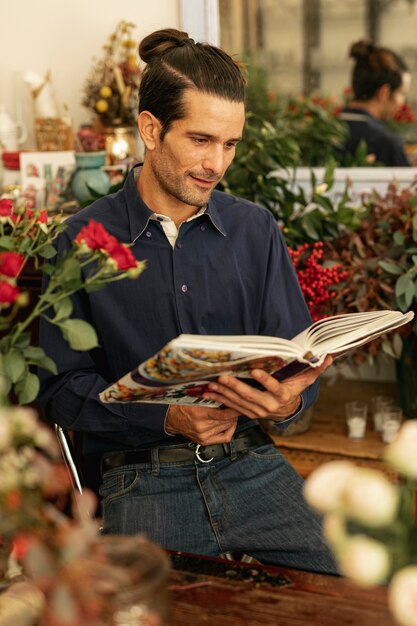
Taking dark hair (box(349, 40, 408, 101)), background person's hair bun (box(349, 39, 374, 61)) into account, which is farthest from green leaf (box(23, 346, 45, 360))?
background person's hair bun (box(349, 39, 374, 61))

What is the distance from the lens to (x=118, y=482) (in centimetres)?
184

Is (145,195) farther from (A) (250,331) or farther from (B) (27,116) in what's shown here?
(B) (27,116)

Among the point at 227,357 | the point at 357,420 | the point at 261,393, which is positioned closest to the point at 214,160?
the point at 261,393

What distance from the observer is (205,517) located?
1.78 metres

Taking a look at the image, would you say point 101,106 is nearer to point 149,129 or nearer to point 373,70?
point 149,129

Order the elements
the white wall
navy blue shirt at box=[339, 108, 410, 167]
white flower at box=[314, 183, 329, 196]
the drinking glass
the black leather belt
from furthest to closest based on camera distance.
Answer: navy blue shirt at box=[339, 108, 410, 167], the white wall, the drinking glass, white flower at box=[314, 183, 329, 196], the black leather belt

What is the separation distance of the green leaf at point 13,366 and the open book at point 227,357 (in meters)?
0.18

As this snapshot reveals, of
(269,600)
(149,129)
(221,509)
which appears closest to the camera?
(269,600)

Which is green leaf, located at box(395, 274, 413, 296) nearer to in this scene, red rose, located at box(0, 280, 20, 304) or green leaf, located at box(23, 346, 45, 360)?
green leaf, located at box(23, 346, 45, 360)

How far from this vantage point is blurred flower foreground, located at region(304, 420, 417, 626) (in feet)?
2.46

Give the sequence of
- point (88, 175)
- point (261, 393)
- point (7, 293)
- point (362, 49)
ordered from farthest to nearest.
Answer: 1. point (362, 49)
2. point (88, 175)
3. point (261, 393)
4. point (7, 293)

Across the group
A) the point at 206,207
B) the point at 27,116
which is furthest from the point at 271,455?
the point at 27,116

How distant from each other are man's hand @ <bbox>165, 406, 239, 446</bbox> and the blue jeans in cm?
10

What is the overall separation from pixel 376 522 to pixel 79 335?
1.78ft
